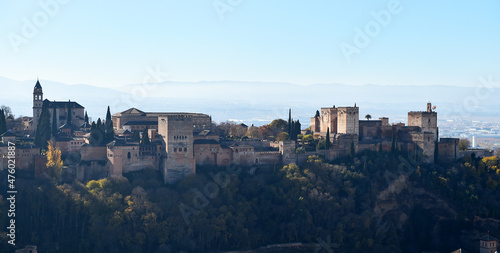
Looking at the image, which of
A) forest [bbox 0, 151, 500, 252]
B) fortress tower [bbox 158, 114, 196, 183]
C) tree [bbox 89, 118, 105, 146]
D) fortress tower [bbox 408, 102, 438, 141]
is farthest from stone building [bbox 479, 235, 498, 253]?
tree [bbox 89, 118, 105, 146]

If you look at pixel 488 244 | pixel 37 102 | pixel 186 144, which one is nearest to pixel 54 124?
pixel 37 102

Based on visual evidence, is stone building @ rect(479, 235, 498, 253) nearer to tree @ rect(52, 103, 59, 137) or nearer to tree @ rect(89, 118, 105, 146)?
tree @ rect(89, 118, 105, 146)

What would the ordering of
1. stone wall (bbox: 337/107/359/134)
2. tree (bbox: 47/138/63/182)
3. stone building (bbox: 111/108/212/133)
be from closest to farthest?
1. tree (bbox: 47/138/63/182)
2. stone building (bbox: 111/108/212/133)
3. stone wall (bbox: 337/107/359/134)

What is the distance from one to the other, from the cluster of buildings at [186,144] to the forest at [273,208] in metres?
1.14

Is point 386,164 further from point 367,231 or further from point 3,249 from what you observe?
point 3,249

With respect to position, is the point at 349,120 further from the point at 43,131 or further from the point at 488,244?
the point at 43,131

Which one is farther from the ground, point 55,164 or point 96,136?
point 96,136

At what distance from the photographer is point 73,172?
5150 centimetres

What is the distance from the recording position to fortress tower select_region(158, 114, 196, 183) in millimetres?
52281

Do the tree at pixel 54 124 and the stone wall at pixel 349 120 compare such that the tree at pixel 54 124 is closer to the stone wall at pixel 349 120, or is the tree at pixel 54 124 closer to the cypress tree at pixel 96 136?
the cypress tree at pixel 96 136

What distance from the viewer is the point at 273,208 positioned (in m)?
51.7

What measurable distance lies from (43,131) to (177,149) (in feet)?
43.1

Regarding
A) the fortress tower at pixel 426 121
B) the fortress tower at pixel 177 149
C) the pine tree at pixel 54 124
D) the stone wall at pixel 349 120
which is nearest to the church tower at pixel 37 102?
the pine tree at pixel 54 124

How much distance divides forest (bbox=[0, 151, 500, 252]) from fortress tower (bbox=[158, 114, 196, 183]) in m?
1.04
